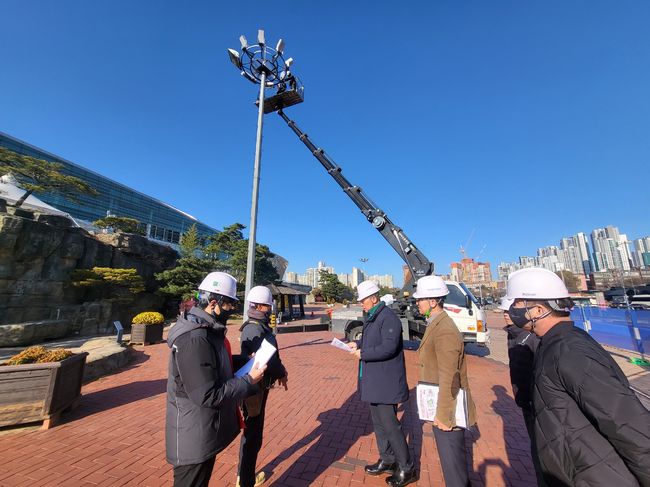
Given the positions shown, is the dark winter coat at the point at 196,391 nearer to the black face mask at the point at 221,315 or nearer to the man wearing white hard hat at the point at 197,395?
the man wearing white hard hat at the point at 197,395

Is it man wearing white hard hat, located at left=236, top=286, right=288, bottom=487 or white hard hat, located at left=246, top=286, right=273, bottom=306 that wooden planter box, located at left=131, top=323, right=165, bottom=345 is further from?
white hard hat, located at left=246, top=286, right=273, bottom=306

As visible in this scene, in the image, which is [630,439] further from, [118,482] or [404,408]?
[404,408]

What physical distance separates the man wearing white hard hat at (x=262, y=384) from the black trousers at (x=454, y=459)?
134cm

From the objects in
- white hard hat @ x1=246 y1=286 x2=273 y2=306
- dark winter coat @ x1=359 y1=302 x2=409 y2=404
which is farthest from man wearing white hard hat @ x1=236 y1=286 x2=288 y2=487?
dark winter coat @ x1=359 y1=302 x2=409 y2=404

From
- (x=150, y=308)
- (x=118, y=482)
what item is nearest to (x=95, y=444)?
(x=118, y=482)

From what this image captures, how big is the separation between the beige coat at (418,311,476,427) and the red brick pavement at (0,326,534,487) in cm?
130

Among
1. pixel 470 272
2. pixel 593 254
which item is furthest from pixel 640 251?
pixel 470 272

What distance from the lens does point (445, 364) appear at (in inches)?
84.2

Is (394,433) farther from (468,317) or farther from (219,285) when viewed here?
(468,317)

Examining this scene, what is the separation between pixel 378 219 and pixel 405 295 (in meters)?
2.87

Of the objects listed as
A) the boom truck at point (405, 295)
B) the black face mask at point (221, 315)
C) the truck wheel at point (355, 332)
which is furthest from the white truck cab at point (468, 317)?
the black face mask at point (221, 315)

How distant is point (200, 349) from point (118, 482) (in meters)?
2.33

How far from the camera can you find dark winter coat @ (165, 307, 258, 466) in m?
1.61

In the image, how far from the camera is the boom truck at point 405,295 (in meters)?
7.98
